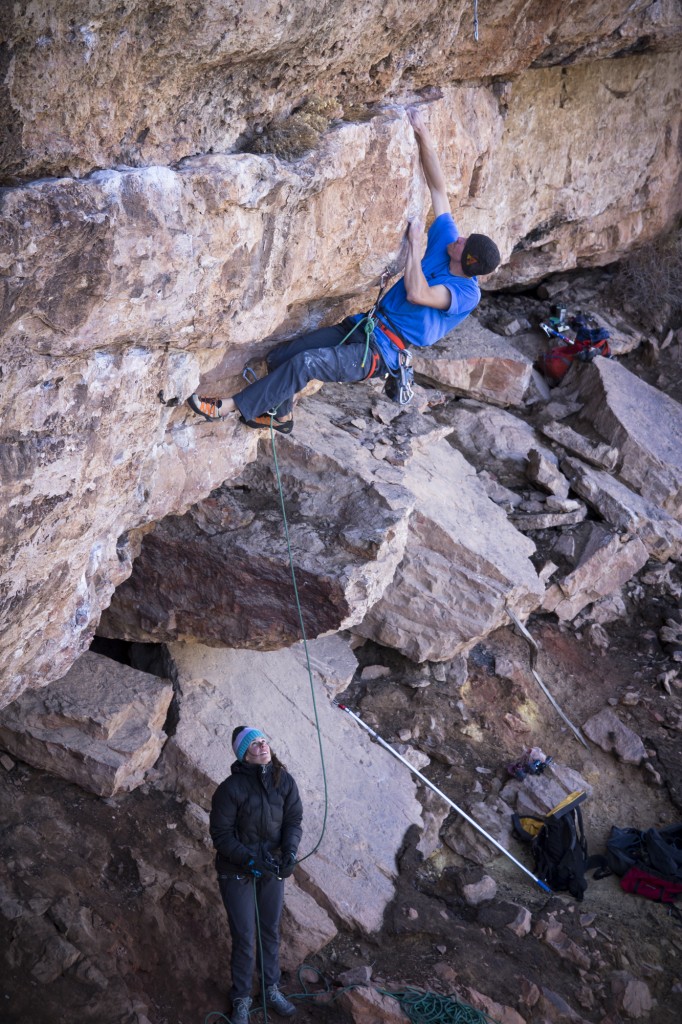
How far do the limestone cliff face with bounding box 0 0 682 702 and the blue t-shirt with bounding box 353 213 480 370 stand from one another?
8.9 inches

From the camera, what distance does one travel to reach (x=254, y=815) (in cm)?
473

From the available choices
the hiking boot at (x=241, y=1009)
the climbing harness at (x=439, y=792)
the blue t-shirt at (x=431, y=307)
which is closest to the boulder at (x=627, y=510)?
the climbing harness at (x=439, y=792)

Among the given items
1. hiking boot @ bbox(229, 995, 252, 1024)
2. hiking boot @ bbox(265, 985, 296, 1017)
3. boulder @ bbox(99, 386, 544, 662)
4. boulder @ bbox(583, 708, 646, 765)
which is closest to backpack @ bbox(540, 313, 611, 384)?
boulder @ bbox(99, 386, 544, 662)

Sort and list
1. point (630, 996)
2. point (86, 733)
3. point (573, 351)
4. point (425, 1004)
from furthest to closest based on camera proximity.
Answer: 1. point (573, 351)
2. point (86, 733)
3. point (630, 996)
4. point (425, 1004)

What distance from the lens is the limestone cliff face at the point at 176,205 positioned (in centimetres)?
326

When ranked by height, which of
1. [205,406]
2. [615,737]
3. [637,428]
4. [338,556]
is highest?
[205,406]

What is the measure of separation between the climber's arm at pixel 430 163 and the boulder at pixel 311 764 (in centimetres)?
356

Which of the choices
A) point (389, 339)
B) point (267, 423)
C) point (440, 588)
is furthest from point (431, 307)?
point (440, 588)

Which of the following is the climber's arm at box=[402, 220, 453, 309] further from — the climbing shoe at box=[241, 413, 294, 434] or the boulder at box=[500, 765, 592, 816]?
the boulder at box=[500, 765, 592, 816]

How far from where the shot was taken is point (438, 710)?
24.2 ft

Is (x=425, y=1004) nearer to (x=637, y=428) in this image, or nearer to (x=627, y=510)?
(x=627, y=510)

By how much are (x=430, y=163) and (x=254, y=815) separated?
152 inches

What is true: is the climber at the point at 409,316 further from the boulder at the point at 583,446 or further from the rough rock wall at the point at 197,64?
the boulder at the point at 583,446

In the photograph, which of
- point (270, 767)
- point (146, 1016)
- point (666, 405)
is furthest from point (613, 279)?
point (146, 1016)
